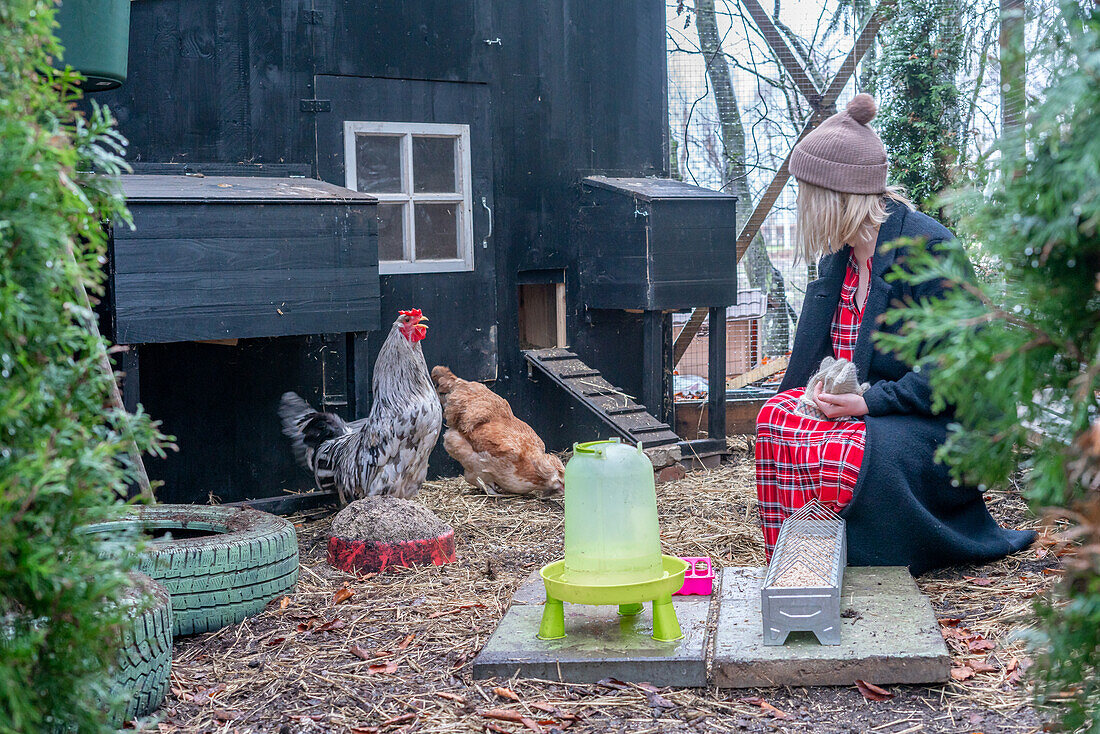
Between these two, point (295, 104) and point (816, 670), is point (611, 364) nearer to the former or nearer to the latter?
point (295, 104)

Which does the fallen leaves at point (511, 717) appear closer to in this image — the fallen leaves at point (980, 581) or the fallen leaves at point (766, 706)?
the fallen leaves at point (766, 706)

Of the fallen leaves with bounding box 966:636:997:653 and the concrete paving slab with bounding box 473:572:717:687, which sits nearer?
the concrete paving slab with bounding box 473:572:717:687

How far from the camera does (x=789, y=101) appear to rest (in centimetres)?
809

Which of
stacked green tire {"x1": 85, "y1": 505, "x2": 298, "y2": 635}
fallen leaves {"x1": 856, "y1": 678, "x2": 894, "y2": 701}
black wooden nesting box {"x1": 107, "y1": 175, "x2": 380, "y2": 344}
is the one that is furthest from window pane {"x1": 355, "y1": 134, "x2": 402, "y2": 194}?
fallen leaves {"x1": 856, "y1": 678, "x2": 894, "y2": 701}

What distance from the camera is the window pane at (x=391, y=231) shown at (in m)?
5.52

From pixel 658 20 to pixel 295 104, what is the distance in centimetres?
261

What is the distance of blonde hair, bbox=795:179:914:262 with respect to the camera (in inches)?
137

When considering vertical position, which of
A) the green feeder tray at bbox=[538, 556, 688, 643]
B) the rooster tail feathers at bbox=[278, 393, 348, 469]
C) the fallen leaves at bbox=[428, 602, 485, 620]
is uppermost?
the rooster tail feathers at bbox=[278, 393, 348, 469]

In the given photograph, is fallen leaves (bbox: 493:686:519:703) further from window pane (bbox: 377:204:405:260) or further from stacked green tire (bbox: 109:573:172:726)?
window pane (bbox: 377:204:405:260)

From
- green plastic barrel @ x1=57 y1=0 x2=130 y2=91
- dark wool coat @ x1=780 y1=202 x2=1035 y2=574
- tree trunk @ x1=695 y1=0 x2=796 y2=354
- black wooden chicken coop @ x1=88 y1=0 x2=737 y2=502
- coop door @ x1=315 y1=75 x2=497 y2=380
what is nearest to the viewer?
green plastic barrel @ x1=57 y1=0 x2=130 y2=91

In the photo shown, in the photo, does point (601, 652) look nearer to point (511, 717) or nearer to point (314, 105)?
point (511, 717)

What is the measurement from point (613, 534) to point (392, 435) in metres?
2.20

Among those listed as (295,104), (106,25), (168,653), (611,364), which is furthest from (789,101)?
(168,653)

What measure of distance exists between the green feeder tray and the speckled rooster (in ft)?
6.09
